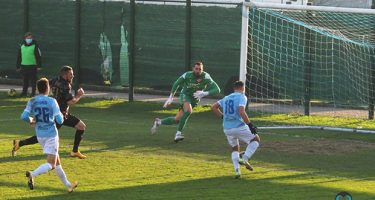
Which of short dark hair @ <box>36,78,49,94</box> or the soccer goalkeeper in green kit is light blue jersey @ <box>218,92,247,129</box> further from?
the soccer goalkeeper in green kit

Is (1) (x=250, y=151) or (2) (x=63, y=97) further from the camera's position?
(2) (x=63, y=97)

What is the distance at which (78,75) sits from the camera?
28016mm

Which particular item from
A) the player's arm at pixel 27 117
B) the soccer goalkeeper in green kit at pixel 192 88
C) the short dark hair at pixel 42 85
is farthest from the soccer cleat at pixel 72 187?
the soccer goalkeeper in green kit at pixel 192 88

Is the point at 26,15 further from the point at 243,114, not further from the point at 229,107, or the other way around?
the point at 243,114

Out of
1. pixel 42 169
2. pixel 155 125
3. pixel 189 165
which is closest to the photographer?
pixel 42 169

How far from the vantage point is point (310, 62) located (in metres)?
24.6

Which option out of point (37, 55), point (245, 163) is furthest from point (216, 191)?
point (37, 55)

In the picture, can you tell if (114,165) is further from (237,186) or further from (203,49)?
(203,49)

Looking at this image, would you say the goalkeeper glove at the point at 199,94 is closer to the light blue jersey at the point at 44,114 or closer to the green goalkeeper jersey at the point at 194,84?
the green goalkeeper jersey at the point at 194,84

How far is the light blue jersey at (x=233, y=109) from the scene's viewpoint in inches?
584

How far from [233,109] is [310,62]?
10.1m

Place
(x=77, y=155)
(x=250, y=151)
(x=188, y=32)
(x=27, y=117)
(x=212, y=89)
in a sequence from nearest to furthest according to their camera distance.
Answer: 1. (x=27, y=117)
2. (x=250, y=151)
3. (x=77, y=155)
4. (x=212, y=89)
5. (x=188, y=32)

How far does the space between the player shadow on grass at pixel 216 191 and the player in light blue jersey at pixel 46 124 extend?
453 millimetres

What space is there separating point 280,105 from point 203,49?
3.20 metres
